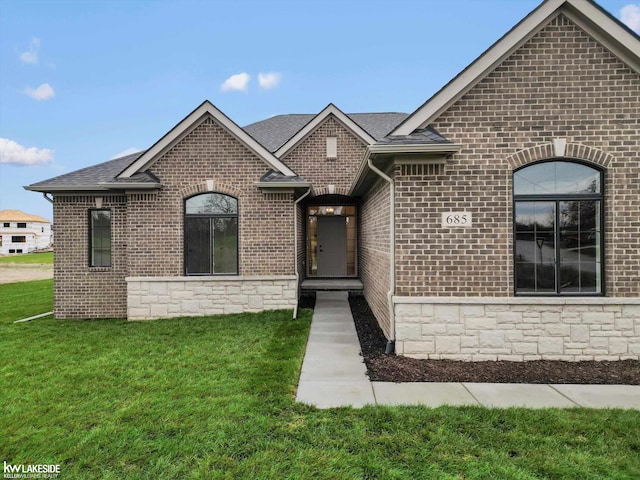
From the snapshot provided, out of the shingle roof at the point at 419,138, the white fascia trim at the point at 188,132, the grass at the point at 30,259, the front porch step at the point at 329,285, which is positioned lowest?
the grass at the point at 30,259

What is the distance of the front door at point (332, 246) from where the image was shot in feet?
45.1

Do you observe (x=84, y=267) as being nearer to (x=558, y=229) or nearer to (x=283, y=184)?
(x=283, y=184)

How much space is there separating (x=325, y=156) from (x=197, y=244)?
18.8ft

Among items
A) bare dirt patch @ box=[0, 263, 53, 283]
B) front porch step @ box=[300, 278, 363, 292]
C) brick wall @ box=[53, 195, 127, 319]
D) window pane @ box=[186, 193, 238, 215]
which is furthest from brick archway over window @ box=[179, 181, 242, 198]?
bare dirt patch @ box=[0, 263, 53, 283]

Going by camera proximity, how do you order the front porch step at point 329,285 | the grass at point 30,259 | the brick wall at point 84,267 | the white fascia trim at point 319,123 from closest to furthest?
1. the brick wall at point 84,267
2. the front porch step at point 329,285
3. the white fascia trim at point 319,123
4. the grass at point 30,259

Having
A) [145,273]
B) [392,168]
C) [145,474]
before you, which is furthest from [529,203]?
[145,273]

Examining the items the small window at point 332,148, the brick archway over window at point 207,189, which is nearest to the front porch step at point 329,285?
the brick archway over window at point 207,189

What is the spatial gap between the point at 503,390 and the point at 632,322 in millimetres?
2973

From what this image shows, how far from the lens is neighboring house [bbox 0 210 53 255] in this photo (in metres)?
74.3

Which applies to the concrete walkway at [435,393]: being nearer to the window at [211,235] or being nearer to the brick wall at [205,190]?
the brick wall at [205,190]

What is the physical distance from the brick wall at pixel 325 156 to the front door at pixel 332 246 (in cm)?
162

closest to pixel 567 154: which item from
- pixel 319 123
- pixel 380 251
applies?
pixel 380 251

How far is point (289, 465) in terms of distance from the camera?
3.12m

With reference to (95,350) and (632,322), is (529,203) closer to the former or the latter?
(632,322)
